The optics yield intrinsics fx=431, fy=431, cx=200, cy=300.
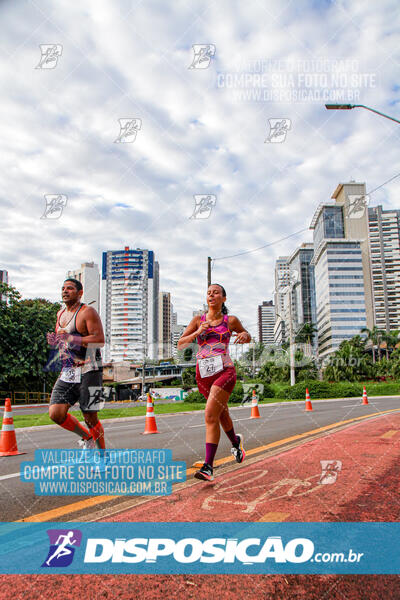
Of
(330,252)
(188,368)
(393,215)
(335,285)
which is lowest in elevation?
(188,368)

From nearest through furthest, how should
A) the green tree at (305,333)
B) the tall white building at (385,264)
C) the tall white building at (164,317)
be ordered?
the green tree at (305,333), the tall white building at (164,317), the tall white building at (385,264)

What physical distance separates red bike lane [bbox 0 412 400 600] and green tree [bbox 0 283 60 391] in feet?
86.3

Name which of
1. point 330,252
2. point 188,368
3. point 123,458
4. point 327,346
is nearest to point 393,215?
point 330,252

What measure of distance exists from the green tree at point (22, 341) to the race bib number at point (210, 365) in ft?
88.2

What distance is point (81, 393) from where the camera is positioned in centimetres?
388

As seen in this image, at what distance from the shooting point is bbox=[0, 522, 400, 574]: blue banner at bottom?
77.5 inches

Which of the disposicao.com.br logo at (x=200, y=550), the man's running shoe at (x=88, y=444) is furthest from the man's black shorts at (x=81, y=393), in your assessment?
the disposicao.com.br logo at (x=200, y=550)

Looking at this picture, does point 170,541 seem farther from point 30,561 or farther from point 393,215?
point 393,215

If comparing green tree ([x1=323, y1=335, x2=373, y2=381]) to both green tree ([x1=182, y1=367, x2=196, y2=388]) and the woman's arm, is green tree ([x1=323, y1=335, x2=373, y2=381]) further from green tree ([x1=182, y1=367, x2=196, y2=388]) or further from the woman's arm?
the woman's arm

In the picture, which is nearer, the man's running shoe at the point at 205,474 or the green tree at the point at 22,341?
the man's running shoe at the point at 205,474

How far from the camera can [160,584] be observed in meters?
1.80

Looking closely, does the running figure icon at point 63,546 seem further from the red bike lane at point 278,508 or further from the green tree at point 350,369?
the green tree at point 350,369

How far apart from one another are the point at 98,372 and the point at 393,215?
678 ft

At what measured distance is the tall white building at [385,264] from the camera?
179750mm
